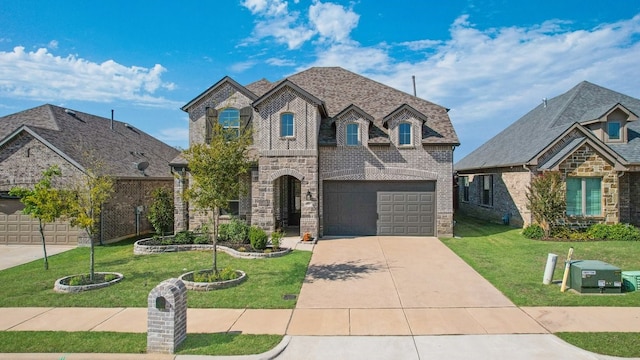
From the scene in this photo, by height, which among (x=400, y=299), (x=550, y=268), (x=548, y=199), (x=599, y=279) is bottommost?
(x=400, y=299)

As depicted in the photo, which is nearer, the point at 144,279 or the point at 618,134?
the point at 144,279

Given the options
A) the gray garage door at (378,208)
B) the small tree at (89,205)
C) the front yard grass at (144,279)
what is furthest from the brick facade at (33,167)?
the gray garage door at (378,208)

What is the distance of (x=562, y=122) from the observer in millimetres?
21141

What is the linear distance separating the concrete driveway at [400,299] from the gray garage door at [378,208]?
3.92 m

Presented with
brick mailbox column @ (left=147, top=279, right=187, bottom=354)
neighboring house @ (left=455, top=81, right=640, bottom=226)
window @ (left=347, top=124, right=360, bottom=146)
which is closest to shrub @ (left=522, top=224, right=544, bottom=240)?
neighboring house @ (left=455, top=81, right=640, bottom=226)

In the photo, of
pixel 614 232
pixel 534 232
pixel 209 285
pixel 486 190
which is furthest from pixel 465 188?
pixel 209 285

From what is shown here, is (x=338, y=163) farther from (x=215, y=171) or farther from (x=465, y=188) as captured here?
(x=465, y=188)

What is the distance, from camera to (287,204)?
22172 millimetres

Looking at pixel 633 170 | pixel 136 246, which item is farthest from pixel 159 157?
pixel 633 170

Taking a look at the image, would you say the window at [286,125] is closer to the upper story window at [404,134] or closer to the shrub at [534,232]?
the upper story window at [404,134]

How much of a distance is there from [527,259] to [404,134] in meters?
8.08

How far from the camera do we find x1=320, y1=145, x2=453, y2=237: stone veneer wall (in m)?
18.7

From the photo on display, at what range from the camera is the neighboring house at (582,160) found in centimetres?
1812

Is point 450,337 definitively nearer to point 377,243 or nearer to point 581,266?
point 581,266
